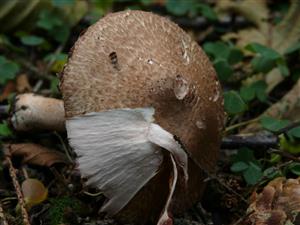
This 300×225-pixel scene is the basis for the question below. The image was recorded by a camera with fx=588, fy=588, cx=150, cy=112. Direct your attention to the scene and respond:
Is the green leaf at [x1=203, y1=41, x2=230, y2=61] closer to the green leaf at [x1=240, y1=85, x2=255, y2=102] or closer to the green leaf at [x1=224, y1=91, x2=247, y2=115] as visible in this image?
the green leaf at [x1=240, y1=85, x2=255, y2=102]

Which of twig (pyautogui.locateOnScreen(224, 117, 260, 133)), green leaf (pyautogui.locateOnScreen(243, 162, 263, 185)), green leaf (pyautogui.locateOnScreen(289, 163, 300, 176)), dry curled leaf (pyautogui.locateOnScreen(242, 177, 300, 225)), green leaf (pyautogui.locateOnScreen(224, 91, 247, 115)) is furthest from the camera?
twig (pyautogui.locateOnScreen(224, 117, 260, 133))

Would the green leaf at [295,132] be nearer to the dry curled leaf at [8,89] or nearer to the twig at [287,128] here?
the twig at [287,128]

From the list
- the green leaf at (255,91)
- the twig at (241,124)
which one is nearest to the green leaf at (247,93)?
the green leaf at (255,91)

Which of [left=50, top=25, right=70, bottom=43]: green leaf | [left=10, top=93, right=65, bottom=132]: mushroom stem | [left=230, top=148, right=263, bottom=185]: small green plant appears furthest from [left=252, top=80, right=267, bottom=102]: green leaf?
→ [left=50, top=25, right=70, bottom=43]: green leaf

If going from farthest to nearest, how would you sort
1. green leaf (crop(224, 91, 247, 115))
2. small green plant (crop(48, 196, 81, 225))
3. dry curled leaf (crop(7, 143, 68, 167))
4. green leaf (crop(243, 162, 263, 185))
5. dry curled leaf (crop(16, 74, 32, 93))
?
dry curled leaf (crop(16, 74, 32, 93))
green leaf (crop(224, 91, 247, 115))
dry curled leaf (crop(7, 143, 68, 167))
green leaf (crop(243, 162, 263, 185))
small green plant (crop(48, 196, 81, 225))

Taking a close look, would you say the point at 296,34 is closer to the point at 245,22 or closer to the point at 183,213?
the point at 245,22

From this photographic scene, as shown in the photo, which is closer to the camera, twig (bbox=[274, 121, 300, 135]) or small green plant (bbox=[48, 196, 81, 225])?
small green plant (bbox=[48, 196, 81, 225])
